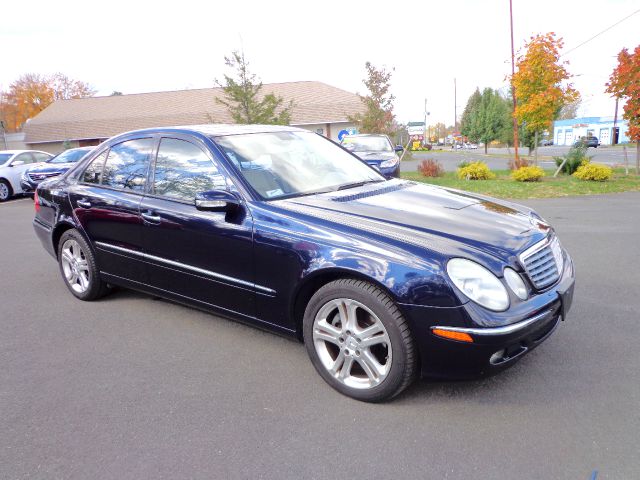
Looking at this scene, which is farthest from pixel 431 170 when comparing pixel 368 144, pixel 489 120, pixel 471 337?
pixel 489 120

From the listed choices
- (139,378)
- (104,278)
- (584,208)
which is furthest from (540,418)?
(584,208)

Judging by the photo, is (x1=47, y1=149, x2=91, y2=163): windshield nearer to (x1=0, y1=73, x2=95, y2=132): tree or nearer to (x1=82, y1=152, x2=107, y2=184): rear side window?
(x1=82, y1=152, x2=107, y2=184): rear side window

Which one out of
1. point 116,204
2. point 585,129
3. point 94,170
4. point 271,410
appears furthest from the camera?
point 585,129

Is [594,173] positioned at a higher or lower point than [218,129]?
lower

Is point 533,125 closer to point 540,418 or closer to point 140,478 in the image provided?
point 540,418

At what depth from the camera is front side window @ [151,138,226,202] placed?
3.64 meters

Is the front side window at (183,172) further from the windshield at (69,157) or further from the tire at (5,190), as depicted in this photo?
the tire at (5,190)

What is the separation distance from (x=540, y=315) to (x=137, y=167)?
129 inches

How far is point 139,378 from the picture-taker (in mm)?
3350

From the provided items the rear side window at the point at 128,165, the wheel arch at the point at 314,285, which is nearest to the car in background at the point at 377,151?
the rear side window at the point at 128,165

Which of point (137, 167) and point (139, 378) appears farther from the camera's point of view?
point (137, 167)

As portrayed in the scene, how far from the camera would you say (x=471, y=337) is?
259cm

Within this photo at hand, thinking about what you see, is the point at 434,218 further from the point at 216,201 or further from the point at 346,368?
the point at 216,201

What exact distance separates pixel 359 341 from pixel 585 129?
80989 millimetres
